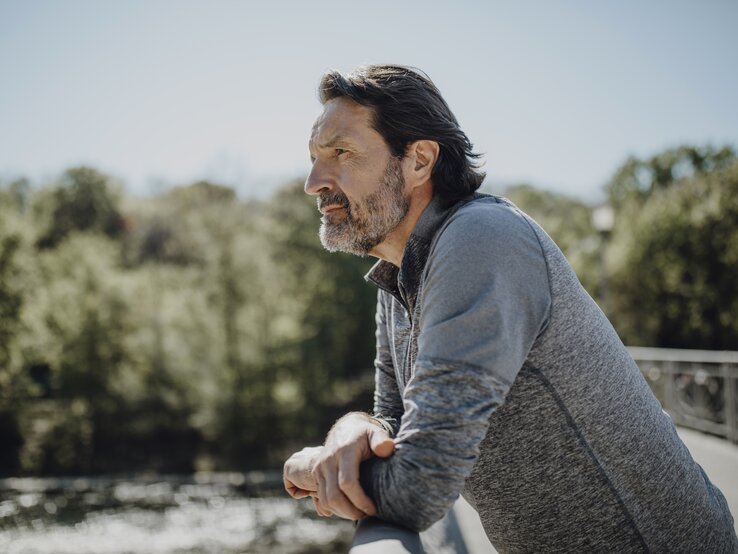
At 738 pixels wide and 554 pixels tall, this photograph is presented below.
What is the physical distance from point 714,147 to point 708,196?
11.7 meters

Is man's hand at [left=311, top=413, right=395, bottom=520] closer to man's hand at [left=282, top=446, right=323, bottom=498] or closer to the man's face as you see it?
man's hand at [left=282, top=446, right=323, bottom=498]

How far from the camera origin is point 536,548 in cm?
121

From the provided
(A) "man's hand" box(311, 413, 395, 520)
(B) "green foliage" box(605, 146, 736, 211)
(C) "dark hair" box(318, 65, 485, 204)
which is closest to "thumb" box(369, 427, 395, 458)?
(A) "man's hand" box(311, 413, 395, 520)

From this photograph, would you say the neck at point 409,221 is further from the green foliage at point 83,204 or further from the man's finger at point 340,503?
the green foliage at point 83,204

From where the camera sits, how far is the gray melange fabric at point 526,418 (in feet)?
3.27

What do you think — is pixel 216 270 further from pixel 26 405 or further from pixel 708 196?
pixel 708 196

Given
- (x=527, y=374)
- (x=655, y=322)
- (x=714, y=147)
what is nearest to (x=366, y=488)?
(x=527, y=374)

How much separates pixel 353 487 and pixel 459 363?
29 centimetres

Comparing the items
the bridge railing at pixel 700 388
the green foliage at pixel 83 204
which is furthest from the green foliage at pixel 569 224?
the green foliage at pixel 83 204

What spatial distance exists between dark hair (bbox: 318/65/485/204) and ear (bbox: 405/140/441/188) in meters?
0.01

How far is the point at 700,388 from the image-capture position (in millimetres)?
7359

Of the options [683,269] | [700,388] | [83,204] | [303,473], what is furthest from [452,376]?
[83,204]

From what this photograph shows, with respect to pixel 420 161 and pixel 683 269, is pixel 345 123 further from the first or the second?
pixel 683 269

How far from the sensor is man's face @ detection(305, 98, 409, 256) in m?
1.44
